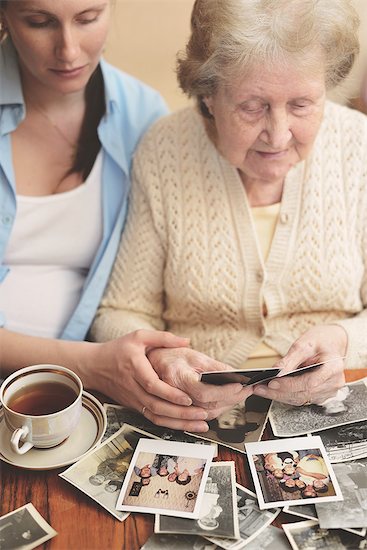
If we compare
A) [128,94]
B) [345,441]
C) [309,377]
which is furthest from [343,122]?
[345,441]

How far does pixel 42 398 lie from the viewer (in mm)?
1222

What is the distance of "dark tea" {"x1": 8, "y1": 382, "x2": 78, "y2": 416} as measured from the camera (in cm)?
120

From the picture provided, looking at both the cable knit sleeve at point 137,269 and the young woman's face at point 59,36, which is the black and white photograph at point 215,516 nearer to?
the cable knit sleeve at point 137,269

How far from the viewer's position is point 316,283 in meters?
1.59

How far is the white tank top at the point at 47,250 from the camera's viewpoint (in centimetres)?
170

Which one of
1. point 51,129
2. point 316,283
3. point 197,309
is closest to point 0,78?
point 51,129

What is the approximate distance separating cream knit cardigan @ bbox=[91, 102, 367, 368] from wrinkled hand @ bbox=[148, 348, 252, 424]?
246mm

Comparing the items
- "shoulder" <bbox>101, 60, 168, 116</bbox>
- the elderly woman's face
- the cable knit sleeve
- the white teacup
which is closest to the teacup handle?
the white teacup

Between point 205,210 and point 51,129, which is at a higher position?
point 51,129

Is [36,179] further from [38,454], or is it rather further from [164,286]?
[38,454]

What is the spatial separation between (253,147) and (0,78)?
2.24ft

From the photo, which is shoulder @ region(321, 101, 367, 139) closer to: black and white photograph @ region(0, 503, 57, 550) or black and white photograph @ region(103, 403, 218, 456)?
black and white photograph @ region(103, 403, 218, 456)

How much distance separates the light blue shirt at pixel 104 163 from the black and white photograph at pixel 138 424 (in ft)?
1.46

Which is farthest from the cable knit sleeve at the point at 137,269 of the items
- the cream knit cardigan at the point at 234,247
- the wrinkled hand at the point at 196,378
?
the wrinkled hand at the point at 196,378
